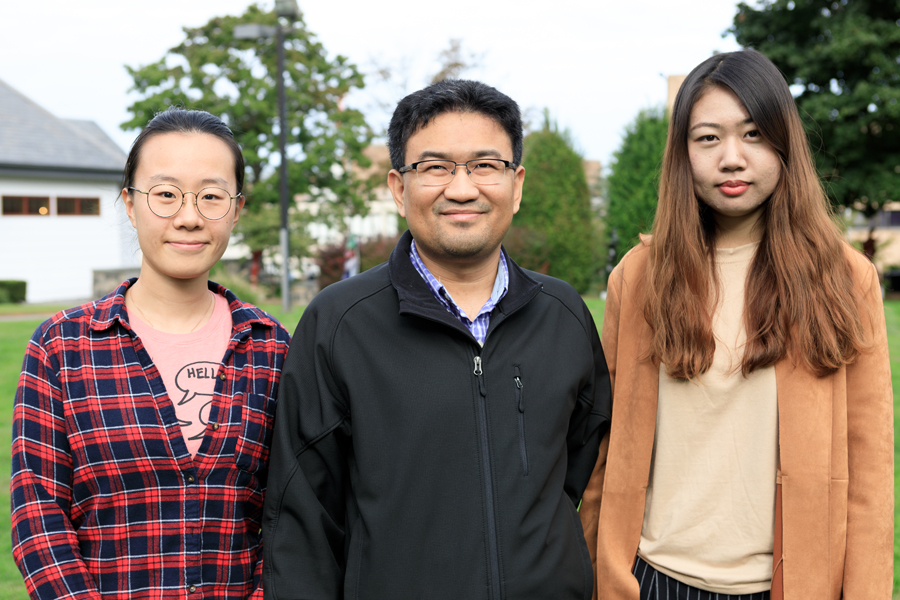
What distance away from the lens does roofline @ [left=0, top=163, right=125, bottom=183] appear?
25375 mm

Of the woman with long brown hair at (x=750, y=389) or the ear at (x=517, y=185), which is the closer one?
the woman with long brown hair at (x=750, y=389)

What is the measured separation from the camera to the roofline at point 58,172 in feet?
83.3

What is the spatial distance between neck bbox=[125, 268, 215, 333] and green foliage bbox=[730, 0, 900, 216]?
76.0 feet

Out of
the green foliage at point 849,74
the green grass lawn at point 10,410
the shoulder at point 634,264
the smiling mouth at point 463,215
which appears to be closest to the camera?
the smiling mouth at point 463,215

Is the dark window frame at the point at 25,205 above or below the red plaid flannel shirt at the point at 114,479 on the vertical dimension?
above

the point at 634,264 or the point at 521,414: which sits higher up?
the point at 634,264

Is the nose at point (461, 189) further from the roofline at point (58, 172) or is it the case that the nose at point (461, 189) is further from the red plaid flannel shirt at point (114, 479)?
the roofline at point (58, 172)

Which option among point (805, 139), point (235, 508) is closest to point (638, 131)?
point (805, 139)

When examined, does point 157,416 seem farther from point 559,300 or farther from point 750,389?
point 750,389

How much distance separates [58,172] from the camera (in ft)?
87.2

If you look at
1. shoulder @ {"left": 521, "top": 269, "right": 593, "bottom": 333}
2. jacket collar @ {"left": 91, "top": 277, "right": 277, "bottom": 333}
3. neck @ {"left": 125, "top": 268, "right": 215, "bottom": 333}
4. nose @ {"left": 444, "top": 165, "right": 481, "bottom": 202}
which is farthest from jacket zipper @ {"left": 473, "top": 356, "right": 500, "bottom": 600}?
neck @ {"left": 125, "top": 268, "right": 215, "bottom": 333}

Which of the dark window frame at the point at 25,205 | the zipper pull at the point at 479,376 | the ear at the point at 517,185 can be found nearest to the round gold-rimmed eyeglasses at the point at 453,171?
the ear at the point at 517,185

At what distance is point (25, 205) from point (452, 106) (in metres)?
28.0

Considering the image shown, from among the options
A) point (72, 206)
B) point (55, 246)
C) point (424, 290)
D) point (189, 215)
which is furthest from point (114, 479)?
point (72, 206)
